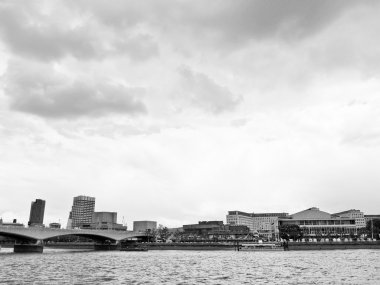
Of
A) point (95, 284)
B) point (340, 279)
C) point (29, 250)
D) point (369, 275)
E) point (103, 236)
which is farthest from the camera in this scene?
point (103, 236)

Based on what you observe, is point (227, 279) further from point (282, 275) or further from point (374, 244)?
point (374, 244)

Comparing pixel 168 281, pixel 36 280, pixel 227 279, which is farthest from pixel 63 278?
pixel 227 279

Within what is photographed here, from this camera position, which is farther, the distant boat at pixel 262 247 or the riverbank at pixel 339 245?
the distant boat at pixel 262 247

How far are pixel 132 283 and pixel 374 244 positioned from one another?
13844cm

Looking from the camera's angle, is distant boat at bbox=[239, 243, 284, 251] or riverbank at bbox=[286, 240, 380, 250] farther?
distant boat at bbox=[239, 243, 284, 251]

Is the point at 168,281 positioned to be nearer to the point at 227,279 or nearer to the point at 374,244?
the point at 227,279

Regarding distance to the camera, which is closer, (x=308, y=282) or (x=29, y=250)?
(x=308, y=282)

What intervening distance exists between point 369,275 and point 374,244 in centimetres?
11862

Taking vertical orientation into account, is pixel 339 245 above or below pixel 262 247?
above

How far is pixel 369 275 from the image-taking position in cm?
5525

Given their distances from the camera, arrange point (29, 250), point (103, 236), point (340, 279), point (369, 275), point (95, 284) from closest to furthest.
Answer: point (95, 284) → point (340, 279) → point (369, 275) → point (29, 250) → point (103, 236)

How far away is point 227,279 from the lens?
2156 inches

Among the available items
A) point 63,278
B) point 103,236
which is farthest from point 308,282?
point 103,236

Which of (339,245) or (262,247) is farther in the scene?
(262,247)
